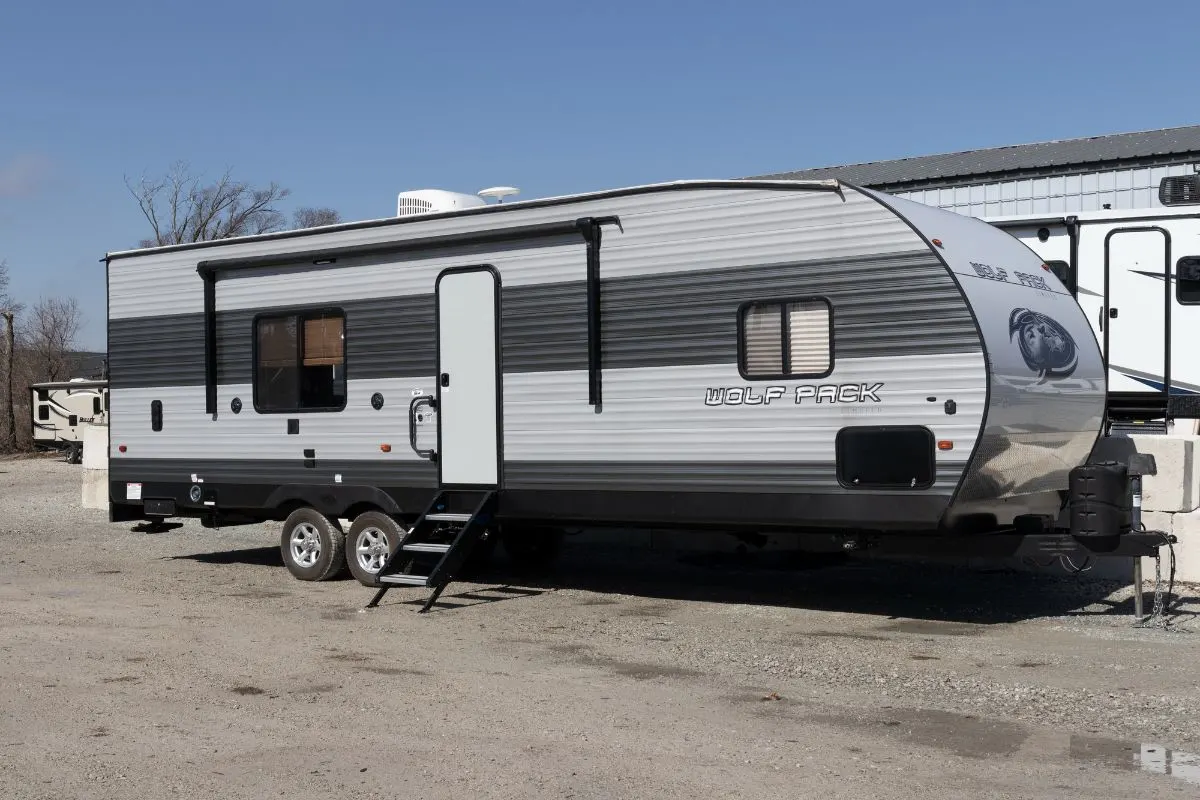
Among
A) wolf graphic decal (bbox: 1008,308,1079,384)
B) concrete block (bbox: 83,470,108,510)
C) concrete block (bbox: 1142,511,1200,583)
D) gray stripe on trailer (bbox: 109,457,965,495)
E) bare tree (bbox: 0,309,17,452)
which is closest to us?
wolf graphic decal (bbox: 1008,308,1079,384)

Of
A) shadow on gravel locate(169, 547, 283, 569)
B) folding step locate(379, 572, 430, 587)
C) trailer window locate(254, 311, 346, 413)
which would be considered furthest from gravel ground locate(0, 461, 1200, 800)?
trailer window locate(254, 311, 346, 413)

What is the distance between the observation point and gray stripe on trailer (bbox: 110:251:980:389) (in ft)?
31.5

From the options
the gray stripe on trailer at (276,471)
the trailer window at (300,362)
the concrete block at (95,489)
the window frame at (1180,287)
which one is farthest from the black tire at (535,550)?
the window frame at (1180,287)

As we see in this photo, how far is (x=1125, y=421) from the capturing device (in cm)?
1400

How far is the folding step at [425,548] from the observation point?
1145 cm

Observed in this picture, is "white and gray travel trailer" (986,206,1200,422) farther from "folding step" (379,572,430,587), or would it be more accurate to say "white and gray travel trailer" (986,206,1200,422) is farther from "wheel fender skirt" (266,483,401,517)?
"folding step" (379,572,430,587)

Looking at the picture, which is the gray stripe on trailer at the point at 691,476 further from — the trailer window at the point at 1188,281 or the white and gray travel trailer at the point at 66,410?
the white and gray travel trailer at the point at 66,410

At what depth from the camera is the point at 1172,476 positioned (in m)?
11.8

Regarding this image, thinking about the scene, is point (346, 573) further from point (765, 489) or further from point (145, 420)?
point (765, 489)

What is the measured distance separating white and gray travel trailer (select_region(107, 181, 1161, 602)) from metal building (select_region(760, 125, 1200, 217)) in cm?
1345

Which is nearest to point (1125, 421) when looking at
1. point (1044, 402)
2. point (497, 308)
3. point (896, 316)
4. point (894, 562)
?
point (894, 562)

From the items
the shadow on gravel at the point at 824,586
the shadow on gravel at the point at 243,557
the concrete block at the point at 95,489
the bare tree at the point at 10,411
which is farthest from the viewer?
the bare tree at the point at 10,411

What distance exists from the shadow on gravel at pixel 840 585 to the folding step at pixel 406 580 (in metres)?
1.70

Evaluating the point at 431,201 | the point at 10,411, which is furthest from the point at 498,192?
the point at 10,411
